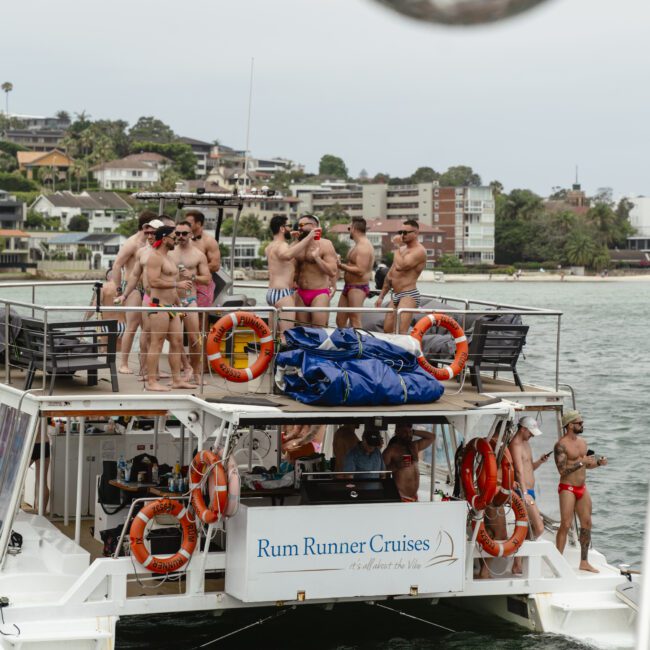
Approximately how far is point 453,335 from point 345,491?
1684 millimetres

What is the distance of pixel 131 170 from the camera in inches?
7835

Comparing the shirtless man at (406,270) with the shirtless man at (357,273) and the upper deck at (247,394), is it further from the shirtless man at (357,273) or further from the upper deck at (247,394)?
the upper deck at (247,394)

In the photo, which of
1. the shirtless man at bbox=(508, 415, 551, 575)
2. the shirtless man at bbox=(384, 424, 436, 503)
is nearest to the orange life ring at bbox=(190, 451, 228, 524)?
the shirtless man at bbox=(384, 424, 436, 503)

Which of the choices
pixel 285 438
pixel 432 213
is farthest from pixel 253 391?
pixel 432 213

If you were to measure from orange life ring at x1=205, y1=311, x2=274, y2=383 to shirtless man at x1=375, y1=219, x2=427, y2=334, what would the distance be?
2.33 m

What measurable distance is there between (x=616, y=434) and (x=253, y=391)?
22649 millimetres

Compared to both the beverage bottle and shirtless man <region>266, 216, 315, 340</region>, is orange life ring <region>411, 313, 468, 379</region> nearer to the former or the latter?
shirtless man <region>266, 216, 315, 340</region>

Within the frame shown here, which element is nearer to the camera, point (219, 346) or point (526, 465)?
point (219, 346)

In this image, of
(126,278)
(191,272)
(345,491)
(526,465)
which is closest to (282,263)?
(191,272)

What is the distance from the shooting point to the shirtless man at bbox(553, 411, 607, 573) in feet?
34.8

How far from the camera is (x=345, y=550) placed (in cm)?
914

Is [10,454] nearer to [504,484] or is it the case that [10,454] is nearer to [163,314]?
[163,314]

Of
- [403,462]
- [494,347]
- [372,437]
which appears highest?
[494,347]

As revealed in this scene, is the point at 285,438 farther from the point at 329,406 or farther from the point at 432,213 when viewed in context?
the point at 432,213
